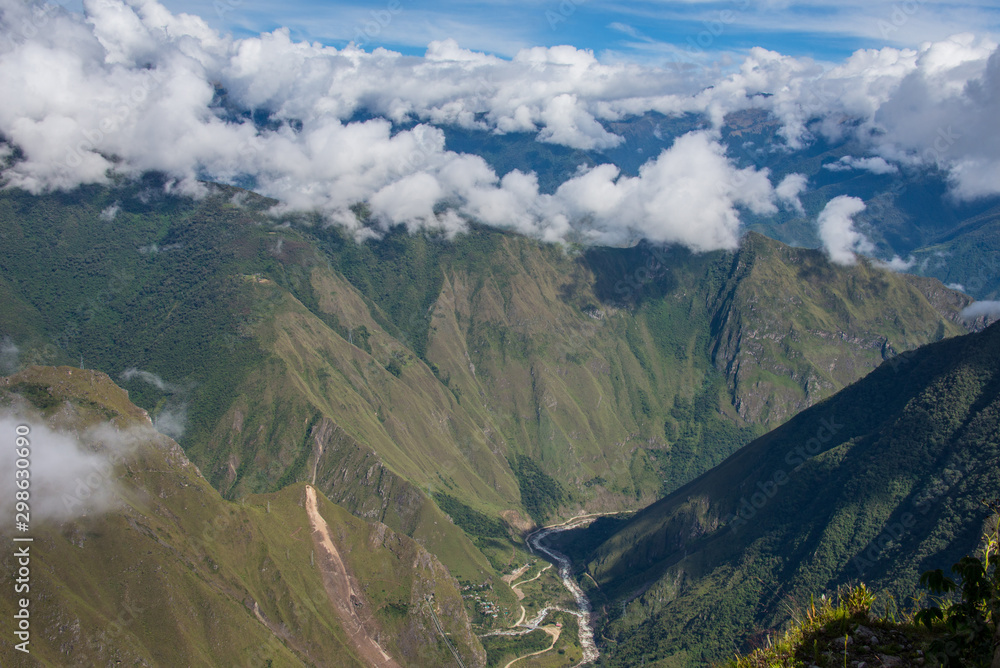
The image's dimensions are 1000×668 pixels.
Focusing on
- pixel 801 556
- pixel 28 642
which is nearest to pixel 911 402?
pixel 801 556

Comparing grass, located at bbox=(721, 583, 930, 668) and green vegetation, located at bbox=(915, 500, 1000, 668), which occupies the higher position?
green vegetation, located at bbox=(915, 500, 1000, 668)

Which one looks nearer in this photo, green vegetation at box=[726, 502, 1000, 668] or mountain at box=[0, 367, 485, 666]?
green vegetation at box=[726, 502, 1000, 668]

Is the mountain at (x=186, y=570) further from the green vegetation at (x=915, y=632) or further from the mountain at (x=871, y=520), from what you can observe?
the green vegetation at (x=915, y=632)

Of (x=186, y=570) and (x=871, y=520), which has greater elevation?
(x=871, y=520)

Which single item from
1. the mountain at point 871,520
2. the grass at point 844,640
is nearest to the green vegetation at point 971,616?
the grass at point 844,640

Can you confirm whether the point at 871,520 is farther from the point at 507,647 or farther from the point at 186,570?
the point at 186,570

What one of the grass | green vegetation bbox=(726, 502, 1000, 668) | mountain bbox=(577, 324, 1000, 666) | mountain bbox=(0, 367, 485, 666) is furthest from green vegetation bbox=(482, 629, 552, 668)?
green vegetation bbox=(726, 502, 1000, 668)

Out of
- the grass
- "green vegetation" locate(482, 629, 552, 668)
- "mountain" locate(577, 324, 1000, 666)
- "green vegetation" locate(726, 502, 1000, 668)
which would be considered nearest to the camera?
"green vegetation" locate(726, 502, 1000, 668)

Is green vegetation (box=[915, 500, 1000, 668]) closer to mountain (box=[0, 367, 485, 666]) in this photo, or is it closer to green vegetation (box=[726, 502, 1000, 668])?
green vegetation (box=[726, 502, 1000, 668])

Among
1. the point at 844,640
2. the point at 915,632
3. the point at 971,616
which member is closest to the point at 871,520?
the point at 915,632
